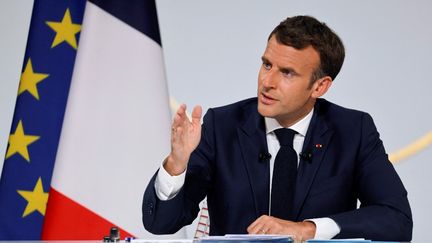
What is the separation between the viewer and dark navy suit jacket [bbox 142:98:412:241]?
269cm

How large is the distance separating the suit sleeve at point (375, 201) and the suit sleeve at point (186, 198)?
1.82 ft

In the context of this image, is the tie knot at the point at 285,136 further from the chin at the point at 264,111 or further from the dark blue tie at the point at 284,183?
the chin at the point at 264,111

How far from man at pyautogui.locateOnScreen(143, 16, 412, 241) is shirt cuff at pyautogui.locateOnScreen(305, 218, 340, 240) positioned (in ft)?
0.48

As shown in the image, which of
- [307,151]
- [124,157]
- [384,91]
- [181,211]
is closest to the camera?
[181,211]

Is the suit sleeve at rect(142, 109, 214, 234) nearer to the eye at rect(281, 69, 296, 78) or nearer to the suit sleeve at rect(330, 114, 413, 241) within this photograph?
the eye at rect(281, 69, 296, 78)

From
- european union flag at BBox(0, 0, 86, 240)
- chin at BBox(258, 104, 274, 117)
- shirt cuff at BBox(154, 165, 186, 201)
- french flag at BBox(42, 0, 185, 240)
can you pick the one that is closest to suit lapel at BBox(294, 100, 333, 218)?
chin at BBox(258, 104, 274, 117)

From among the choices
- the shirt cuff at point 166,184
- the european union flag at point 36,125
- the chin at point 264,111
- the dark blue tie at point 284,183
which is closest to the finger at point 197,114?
the shirt cuff at point 166,184

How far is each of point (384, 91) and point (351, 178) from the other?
116cm

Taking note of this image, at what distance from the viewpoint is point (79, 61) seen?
3523 millimetres

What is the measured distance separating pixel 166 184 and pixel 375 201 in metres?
0.84

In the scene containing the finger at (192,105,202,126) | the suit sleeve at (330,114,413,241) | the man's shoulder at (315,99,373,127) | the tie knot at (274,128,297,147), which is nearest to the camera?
the finger at (192,105,202,126)

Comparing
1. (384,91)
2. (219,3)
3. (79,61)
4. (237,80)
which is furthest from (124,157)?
(384,91)

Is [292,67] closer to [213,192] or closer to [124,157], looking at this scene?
[213,192]

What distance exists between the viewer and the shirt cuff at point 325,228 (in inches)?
92.7
